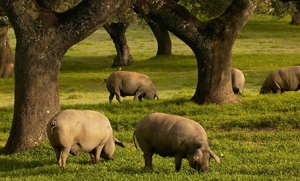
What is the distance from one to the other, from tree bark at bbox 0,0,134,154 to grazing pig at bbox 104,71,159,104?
6.44 meters

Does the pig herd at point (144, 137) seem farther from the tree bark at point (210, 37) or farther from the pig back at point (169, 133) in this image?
the tree bark at point (210, 37)

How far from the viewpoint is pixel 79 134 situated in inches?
340

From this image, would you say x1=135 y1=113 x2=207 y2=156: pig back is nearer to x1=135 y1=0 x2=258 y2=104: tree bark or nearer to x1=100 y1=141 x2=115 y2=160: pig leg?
x1=100 y1=141 x2=115 y2=160: pig leg

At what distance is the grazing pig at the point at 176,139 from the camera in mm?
7687

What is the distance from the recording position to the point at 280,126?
1290 cm

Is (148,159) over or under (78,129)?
under

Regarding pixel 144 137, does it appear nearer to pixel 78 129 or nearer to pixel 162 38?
pixel 78 129

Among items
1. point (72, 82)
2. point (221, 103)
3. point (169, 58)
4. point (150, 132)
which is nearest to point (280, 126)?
point (221, 103)

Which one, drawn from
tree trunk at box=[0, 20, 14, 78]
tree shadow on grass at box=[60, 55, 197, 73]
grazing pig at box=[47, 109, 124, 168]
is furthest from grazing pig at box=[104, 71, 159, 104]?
tree trunk at box=[0, 20, 14, 78]

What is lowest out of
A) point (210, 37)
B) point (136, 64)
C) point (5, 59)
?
point (136, 64)

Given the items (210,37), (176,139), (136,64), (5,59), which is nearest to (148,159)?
(176,139)

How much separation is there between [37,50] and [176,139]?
16.3 feet

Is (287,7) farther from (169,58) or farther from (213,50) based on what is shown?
(169,58)

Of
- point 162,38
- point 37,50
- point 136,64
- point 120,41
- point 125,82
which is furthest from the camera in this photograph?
point 162,38
